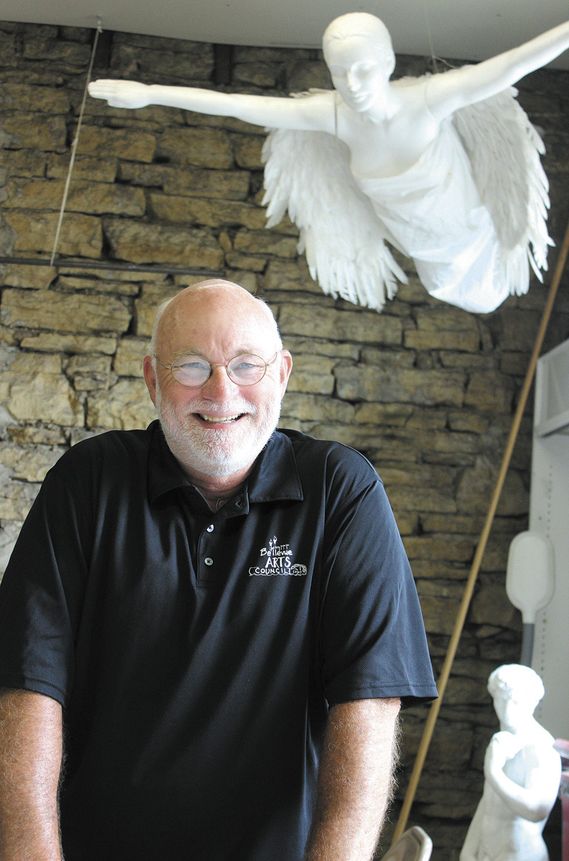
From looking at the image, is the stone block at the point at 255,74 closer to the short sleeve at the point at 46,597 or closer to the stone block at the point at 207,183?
the stone block at the point at 207,183

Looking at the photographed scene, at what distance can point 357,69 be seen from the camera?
279 centimetres

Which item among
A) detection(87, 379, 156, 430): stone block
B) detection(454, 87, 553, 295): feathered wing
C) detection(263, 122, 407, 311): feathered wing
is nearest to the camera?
detection(454, 87, 553, 295): feathered wing

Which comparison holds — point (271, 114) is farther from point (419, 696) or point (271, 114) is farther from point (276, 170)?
point (419, 696)

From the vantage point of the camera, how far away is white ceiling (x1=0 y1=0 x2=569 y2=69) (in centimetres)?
350

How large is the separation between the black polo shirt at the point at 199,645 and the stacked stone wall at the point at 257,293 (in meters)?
2.31

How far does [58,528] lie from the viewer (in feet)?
4.39

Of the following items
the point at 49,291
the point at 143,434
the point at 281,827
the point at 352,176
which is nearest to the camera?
the point at 281,827

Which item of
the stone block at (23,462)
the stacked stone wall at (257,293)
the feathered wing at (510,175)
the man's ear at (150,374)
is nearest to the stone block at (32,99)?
the stacked stone wall at (257,293)

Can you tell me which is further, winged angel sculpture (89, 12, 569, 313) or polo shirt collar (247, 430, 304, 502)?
winged angel sculpture (89, 12, 569, 313)

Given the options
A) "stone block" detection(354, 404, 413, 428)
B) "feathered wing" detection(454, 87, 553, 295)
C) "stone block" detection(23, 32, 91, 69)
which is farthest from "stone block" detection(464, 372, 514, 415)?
"stone block" detection(23, 32, 91, 69)

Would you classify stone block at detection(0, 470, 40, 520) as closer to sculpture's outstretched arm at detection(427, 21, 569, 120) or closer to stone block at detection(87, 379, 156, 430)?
stone block at detection(87, 379, 156, 430)

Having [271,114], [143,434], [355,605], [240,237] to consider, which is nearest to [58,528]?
[143,434]

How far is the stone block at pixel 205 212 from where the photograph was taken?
376 centimetres

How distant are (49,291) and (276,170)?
902mm
